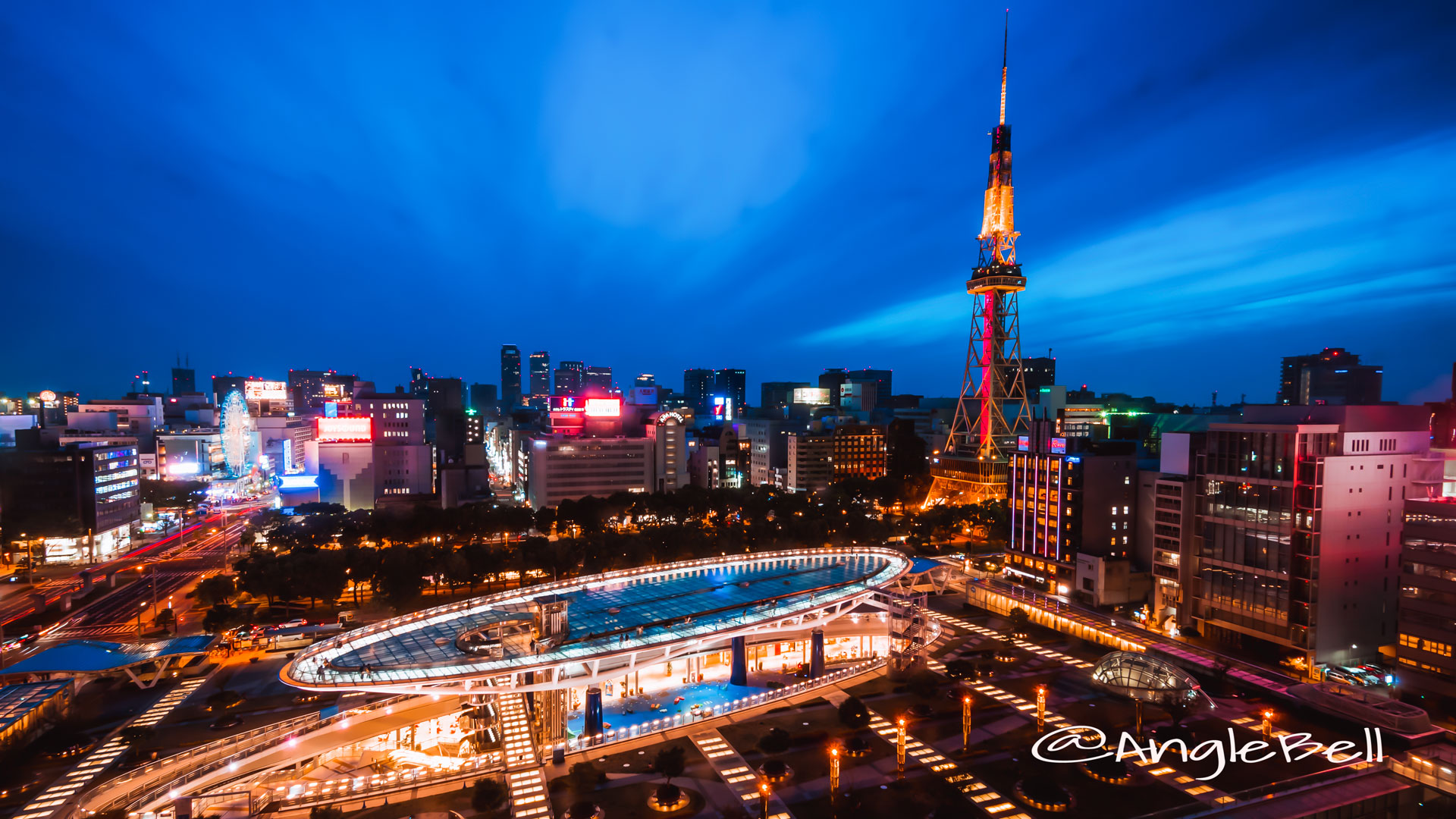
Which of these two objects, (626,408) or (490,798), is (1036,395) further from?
(490,798)

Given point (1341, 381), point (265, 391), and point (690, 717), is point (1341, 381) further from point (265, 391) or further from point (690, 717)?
point (265, 391)

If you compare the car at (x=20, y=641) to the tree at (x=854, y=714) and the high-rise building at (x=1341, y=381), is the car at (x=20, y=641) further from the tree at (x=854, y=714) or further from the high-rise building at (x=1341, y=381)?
the high-rise building at (x=1341, y=381)

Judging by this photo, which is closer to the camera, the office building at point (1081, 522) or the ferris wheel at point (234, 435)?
the office building at point (1081, 522)

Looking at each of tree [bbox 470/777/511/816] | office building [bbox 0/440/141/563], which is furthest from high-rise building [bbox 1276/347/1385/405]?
office building [bbox 0/440/141/563]

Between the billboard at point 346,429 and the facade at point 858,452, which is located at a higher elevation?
the billboard at point 346,429

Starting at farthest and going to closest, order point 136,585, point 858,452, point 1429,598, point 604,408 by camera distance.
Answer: point 858,452 < point 604,408 < point 136,585 < point 1429,598

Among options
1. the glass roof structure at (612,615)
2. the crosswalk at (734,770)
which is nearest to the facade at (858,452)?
the glass roof structure at (612,615)

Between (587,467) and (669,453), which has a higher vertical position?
(669,453)

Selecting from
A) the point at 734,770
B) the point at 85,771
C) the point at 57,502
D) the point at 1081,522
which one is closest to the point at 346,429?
the point at 57,502
